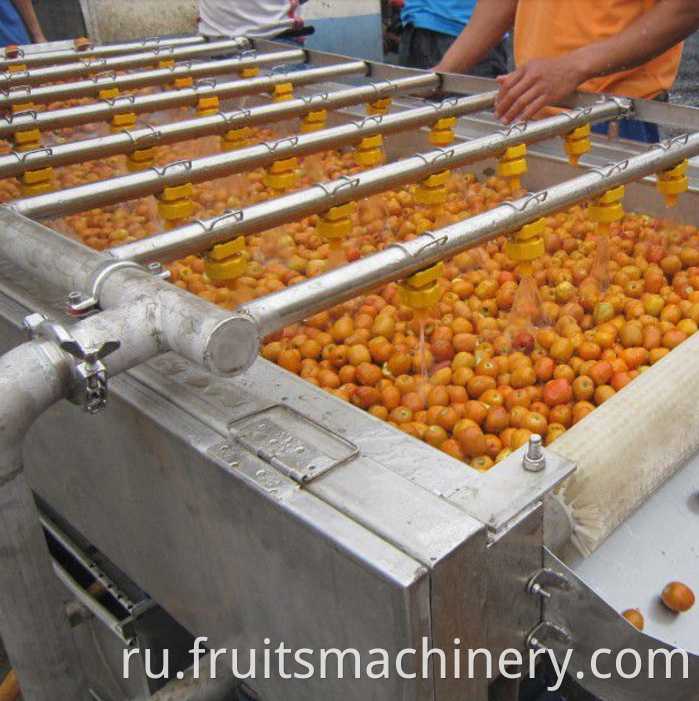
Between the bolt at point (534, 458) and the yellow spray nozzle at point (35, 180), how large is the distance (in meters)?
1.85

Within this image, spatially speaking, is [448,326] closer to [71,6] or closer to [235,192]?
[235,192]

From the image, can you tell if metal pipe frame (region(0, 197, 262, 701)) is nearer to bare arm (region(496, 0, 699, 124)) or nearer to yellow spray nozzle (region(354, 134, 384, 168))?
yellow spray nozzle (region(354, 134, 384, 168))

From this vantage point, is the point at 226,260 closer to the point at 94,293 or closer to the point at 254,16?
the point at 94,293

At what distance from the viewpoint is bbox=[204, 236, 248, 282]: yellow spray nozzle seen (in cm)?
181

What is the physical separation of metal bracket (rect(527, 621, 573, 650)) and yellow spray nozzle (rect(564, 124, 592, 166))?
2052 mm

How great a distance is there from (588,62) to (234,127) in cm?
141

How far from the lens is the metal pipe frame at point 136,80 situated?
10.6 ft

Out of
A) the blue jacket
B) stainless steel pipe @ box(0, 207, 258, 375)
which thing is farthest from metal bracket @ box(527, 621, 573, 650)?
the blue jacket

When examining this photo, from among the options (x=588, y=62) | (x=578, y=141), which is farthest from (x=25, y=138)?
(x=588, y=62)

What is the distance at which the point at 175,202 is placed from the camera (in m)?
2.25

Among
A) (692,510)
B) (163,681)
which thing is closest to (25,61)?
(163,681)

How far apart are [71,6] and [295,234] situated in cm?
775

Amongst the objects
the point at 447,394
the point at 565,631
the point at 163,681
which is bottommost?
the point at 163,681

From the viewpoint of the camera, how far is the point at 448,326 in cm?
266
